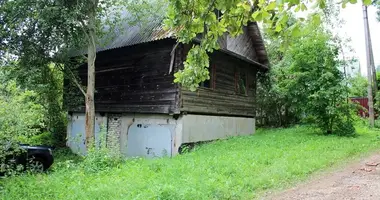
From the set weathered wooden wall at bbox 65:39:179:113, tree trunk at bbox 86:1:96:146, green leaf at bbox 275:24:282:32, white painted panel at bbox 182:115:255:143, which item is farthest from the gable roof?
green leaf at bbox 275:24:282:32

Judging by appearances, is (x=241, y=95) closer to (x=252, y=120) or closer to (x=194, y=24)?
(x=252, y=120)

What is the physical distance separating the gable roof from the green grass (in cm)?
511

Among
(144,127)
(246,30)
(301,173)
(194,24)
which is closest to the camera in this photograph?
(194,24)

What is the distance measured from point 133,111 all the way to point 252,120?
23.7 feet

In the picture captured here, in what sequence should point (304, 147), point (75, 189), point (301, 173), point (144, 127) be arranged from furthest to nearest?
point (144, 127), point (304, 147), point (301, 173), point (75, 189)

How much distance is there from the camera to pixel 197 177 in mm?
6801

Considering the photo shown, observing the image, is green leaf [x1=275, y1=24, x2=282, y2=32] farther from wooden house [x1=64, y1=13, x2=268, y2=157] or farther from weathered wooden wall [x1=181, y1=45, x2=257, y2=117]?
weathered wooden wall [x1=181, y1=45, x2=257, y2=117]

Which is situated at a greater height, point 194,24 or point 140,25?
point 140,25

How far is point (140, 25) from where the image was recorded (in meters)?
13.4

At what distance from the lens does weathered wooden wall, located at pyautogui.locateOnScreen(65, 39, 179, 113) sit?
1239 centimetres

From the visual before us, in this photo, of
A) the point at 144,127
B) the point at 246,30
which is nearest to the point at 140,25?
the point at 144,127

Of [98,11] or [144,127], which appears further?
[144,127]

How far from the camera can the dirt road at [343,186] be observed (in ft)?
17.6

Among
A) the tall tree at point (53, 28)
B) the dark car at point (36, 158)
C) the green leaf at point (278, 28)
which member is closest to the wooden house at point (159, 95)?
the tall tree at point (53, 28)
